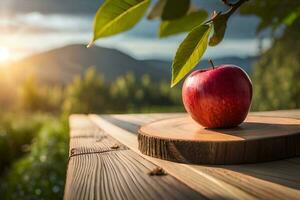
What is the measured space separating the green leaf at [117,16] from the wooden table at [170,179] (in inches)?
12.8

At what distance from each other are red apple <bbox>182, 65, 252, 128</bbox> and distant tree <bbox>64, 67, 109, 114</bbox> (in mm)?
20748

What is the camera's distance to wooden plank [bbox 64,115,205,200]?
63cm

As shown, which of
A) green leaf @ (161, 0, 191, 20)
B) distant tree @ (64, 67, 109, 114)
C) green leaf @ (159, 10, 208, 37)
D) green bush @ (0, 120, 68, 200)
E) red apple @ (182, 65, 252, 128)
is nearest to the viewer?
green leaf @ (161, 0, 191, 20)

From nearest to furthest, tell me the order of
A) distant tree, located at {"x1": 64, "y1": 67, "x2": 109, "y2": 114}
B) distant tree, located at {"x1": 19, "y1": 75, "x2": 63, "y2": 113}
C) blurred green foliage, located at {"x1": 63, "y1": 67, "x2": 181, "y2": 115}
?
distant tree, located at {"x1": 64, "y1": 67, "x2": 109, "y2": 114} < blurred green foliage, located at {"x1": 63, "y1": 67, "x2": 181, "y2": 115} < distant tree, located at {"x1": 19, "y1": 75, "x2": 63, "y2": 113}

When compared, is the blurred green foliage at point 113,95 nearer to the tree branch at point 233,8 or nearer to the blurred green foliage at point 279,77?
the blurred green foliage at point 279,77

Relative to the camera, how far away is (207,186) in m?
0.65

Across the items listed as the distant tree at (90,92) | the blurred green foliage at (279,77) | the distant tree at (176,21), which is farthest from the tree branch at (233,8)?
the distant tree at (90,92)

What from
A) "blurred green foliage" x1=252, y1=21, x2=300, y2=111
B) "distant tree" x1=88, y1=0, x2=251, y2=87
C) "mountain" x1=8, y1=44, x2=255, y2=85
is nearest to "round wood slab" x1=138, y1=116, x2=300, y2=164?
"distant tree" x1=88, y1=0, x2=251, y2=87

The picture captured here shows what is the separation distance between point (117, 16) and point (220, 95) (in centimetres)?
76

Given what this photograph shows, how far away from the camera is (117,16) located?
A: 342 mm

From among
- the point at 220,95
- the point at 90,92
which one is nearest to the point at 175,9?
the point at 220,95

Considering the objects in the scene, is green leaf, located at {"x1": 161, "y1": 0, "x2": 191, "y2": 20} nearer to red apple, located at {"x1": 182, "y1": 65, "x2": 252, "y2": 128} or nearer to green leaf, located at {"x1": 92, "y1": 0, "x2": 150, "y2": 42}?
green leaf, located at {"x1": 92, "y1": 0, "x2": 150, "y2": 42}

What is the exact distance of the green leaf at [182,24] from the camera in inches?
16.5

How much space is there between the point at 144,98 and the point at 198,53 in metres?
27.8
